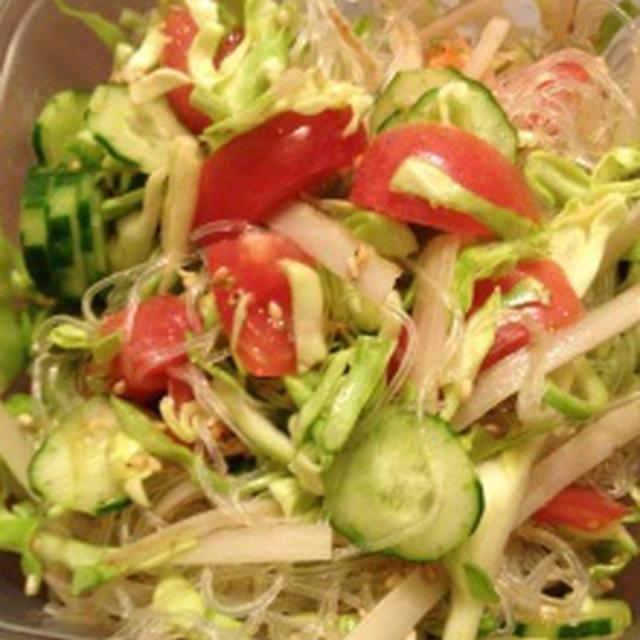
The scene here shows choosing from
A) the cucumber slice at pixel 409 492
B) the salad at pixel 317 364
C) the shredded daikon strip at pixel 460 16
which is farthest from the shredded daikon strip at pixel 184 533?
the shredded daikon strip at pixel 460 16

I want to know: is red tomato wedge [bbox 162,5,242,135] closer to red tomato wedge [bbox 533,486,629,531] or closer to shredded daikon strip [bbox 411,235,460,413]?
shredded daikon strip [bbox 411,235,460,413]

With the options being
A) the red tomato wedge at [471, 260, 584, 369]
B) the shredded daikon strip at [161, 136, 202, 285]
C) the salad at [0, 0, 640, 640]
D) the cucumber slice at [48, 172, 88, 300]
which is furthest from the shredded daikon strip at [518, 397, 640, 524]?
the cucumber slice at [48, 172, 88, 300]

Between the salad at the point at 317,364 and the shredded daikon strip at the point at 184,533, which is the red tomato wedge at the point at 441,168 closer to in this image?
the salad at the point at 317,364

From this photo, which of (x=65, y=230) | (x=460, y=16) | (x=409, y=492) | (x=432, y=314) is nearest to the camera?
(x=409, y=492)

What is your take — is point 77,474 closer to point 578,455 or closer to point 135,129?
point 135,129

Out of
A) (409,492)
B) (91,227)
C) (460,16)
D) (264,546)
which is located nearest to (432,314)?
(409,492)
